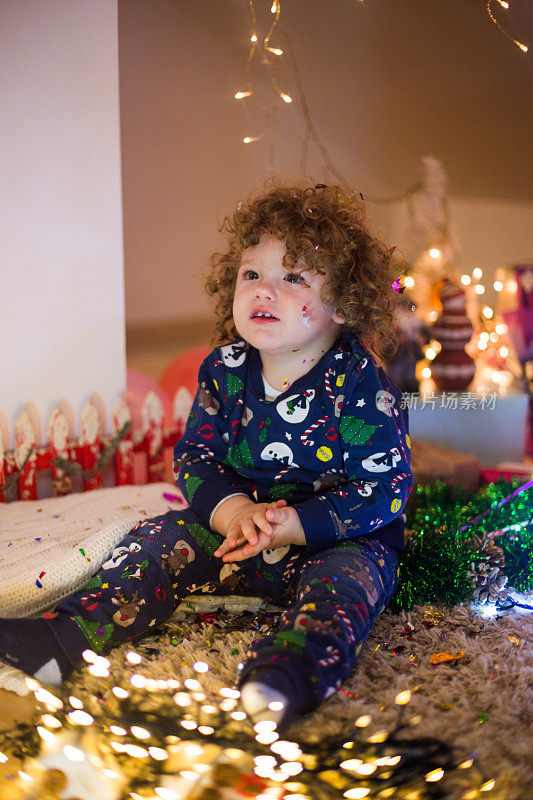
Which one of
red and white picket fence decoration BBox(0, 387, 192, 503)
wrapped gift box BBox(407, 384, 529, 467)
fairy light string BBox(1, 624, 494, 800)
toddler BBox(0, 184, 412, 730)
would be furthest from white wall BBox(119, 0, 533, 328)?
fairy light string BBox(1, 624, 494, 800)

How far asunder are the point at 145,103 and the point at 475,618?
5.96 feet

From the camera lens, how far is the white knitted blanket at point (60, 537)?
1216 mm

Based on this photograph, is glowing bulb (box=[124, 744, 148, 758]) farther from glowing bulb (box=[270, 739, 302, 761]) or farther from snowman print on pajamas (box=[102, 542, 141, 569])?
snowman print on pajamas (box=[102, 542, 141, 569])

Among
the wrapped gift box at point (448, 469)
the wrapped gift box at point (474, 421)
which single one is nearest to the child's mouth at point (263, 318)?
the wrapped gift box at point (448, 469)

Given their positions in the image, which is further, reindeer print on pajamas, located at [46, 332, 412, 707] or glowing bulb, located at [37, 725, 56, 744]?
reindeer print on pajamas, located at [46, 332, 412, 707]

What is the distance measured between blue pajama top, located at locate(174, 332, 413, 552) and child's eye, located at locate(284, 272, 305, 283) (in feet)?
0.53

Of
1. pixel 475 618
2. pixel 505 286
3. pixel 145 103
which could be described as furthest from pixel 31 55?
pixel 505 286

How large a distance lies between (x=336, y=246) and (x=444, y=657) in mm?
756

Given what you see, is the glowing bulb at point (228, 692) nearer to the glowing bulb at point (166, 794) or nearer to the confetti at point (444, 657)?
the glowing bulb at point (166, 794)

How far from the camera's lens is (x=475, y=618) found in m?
1.21

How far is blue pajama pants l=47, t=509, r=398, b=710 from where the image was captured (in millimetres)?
885

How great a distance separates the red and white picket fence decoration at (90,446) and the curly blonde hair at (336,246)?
77cm

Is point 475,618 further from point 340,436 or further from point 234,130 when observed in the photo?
point 234,130

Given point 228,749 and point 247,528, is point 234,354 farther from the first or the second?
point 228,749
